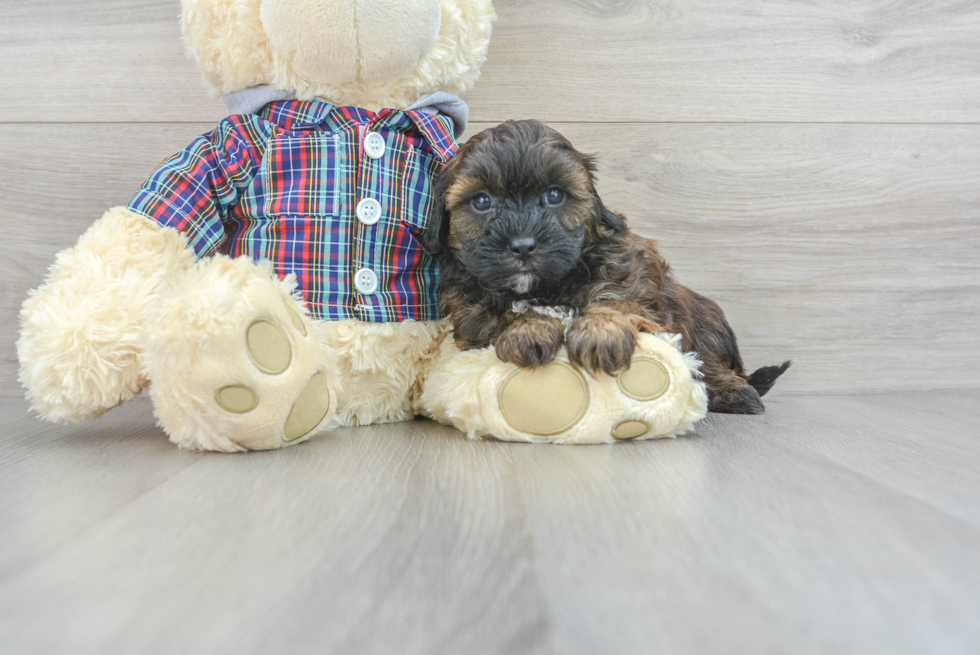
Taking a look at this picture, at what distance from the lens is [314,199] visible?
1.30m

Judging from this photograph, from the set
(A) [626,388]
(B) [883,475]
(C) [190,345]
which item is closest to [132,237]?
(C) [190,345]

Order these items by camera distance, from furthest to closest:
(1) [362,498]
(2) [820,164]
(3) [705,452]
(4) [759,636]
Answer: (2) [820,164]
(3) [705,452]
(1) [362,498]
(4) [759,636]

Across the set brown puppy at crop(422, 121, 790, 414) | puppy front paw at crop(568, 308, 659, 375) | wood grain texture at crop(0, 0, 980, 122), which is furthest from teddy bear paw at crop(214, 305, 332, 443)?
wood grain texture at crop(0, 0, 980, 122)

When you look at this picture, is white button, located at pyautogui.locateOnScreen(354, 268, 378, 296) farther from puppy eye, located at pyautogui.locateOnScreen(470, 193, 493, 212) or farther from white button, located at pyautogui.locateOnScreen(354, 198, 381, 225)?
puppy eye, located at pyautogui.locateOnScreen(470, 193, 493, 212)

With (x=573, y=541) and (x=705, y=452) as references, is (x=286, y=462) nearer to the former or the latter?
(x=573, y=541)

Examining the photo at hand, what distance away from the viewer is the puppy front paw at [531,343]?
45.2 inches

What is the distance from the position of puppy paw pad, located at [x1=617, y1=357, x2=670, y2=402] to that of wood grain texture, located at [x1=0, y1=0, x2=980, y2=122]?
2.91ft

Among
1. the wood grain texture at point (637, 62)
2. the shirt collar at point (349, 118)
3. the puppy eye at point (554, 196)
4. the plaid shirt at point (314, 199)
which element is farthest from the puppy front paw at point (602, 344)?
the wood grain texture at point (637, 62)

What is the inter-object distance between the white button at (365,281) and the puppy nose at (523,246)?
0.99 ft

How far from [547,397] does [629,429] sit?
5.9 inches

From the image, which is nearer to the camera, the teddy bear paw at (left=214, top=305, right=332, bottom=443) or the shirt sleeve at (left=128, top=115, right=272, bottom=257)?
the teddy bear paw at (left=214, top=305, right=332, bottom=443)

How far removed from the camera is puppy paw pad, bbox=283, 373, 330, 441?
1.08 meters

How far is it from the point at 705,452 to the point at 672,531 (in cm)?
41

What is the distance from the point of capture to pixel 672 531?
747 mm
